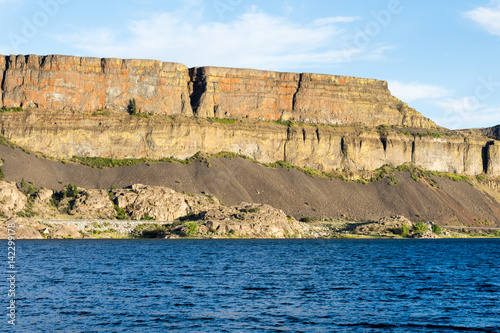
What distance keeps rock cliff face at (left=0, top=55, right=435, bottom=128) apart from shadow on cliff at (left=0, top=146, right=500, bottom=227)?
1751 centimetres

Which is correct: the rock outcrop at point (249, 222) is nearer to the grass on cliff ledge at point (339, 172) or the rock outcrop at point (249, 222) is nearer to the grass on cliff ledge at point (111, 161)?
the grass on cliff ledge at point (339, 172)

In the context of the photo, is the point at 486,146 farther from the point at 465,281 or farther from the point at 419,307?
the point at 419,307

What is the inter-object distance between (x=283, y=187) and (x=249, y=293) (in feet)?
259

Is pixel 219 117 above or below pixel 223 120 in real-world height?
above

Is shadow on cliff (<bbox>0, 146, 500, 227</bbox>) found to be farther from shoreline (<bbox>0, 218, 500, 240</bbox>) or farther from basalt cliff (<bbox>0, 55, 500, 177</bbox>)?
basalt cliff (<bbox>0, 55, 500, 177</bbox>)

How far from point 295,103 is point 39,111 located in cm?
5357

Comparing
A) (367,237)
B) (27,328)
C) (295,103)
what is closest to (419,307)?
(27,328)

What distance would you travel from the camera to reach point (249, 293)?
36.5 metres

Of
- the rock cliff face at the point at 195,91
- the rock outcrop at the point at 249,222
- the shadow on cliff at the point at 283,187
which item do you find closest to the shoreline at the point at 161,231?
the rock outcrop at the point at 249,222

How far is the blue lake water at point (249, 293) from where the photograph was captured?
27.9 metres

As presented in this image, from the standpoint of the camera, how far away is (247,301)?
33.6 metres

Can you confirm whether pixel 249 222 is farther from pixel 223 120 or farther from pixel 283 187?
pixel 223 120

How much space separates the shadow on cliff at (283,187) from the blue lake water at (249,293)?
4410 centimetres

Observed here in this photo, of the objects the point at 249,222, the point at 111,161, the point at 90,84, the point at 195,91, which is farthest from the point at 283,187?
the point at 90,84
